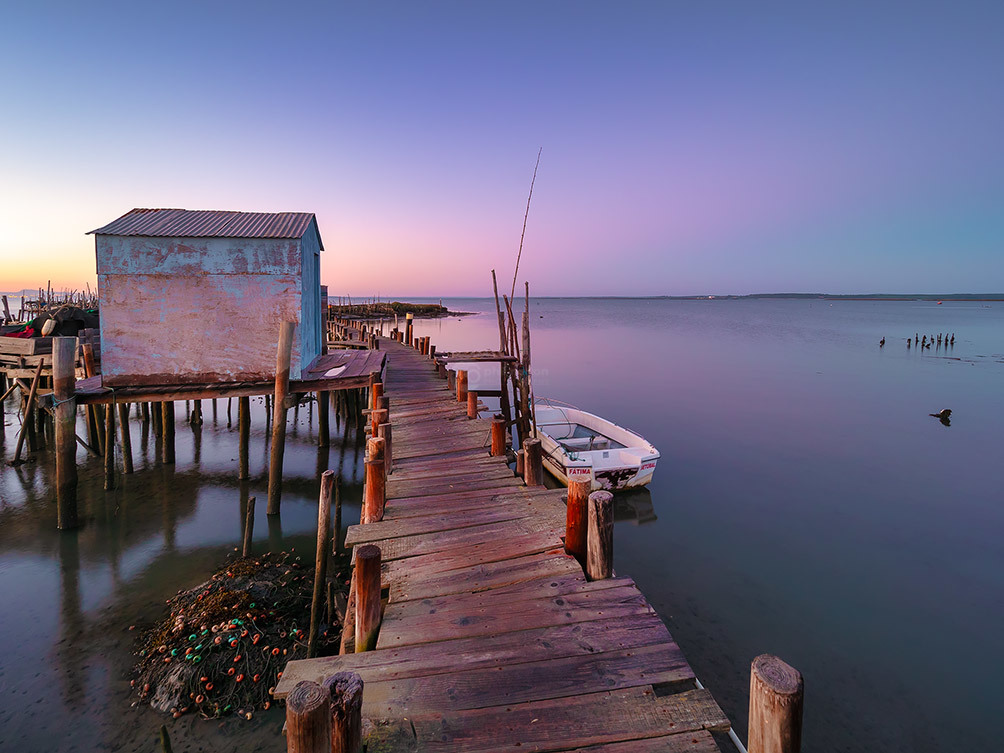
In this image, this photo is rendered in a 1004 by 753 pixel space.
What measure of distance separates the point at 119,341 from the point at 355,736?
12.4 metres

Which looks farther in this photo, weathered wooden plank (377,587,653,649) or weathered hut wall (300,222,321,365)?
weathered hut wall (300,222,321,365)

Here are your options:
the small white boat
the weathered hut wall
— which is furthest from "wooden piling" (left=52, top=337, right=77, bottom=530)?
the small white boat

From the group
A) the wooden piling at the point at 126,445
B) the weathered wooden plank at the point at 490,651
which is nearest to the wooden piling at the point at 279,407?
the wooden piling at the point at 126,445

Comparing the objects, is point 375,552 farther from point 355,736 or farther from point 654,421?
point 654,421

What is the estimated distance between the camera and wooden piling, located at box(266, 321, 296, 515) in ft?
36.2

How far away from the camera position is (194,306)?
11.8 meters

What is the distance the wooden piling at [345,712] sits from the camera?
2.46 meters

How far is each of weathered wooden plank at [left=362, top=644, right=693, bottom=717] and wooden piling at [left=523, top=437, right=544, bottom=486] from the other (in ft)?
10.1

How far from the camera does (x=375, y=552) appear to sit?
12.9 ft

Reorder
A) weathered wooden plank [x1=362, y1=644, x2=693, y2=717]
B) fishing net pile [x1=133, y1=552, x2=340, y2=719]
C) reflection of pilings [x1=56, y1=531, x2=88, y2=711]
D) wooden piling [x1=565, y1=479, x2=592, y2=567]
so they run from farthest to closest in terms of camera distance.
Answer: reflection of pilings [x1=56, y1=531, x2=88, y2=711] < fishing net pile [x1=133, y1=552, x2=340, y2=719] < wooden piling [x1=565, y1=479, x2=592, y2=567] < weathered wooden plank [x1=362, y1=644, x2=693, y2=717]

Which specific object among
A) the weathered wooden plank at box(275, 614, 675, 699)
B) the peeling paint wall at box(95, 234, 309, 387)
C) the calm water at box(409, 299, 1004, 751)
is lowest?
the calm water at box(409, 299, 1004, 751)

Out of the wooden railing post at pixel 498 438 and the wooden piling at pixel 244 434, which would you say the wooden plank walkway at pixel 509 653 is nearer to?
the wooden railing post at pixel 498 438

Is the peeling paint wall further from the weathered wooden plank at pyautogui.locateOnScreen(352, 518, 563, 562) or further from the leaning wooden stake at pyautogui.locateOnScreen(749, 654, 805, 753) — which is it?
the leaning wooden stake at pyautogui.locateOnScreen(749, 654, 805, 753)

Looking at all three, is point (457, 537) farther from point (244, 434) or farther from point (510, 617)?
point (244, 434)
